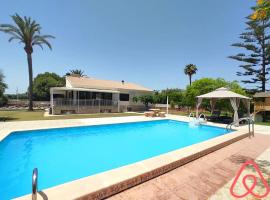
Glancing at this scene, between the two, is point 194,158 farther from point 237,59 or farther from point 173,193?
point 237,59

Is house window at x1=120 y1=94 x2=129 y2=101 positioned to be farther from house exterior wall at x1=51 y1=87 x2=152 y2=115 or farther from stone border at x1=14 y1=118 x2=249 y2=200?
stone border at x1=14 y1=118 x2=249 y2=200

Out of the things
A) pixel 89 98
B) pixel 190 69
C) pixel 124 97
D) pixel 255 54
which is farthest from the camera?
pixel 190 69

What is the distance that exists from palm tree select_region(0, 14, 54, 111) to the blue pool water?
17.6 m

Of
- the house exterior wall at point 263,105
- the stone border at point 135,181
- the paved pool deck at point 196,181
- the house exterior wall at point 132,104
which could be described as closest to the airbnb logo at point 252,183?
the paved pool deck at point 196,181

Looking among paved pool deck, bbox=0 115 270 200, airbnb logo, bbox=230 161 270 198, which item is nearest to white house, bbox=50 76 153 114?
paved pool deck, bbox=0 115 270 200

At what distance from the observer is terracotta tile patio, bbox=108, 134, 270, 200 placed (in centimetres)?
352

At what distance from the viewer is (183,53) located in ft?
90.0

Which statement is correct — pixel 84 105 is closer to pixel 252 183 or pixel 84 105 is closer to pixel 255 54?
pixel 252 183

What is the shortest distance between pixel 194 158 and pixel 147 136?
5714 millimetres

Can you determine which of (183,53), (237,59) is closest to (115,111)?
(183,53)

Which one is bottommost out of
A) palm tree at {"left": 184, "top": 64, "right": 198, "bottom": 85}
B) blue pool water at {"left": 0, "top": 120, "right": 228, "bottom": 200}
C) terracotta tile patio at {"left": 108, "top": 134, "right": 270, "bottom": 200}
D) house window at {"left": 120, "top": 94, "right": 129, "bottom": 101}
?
blue pool water at {"left": 0, "top": 120, "right": 228, "bottom": 200}

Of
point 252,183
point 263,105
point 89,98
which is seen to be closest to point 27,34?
point 89,98

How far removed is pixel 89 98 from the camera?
74.9ft

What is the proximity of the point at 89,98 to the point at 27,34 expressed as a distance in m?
12.6
